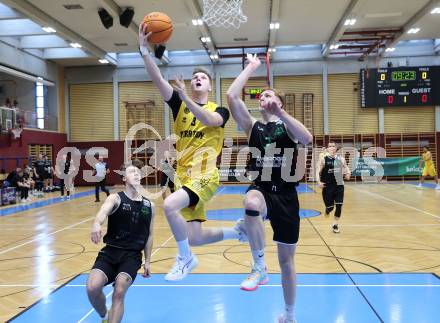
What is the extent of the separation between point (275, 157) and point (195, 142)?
2.39 feet

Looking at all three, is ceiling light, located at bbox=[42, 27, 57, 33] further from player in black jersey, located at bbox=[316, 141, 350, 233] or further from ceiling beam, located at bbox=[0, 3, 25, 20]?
player in black jersey, located at bbox=[316, 141, 350, 233]

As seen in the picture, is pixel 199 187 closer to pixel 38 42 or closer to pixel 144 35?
pixel 144 35

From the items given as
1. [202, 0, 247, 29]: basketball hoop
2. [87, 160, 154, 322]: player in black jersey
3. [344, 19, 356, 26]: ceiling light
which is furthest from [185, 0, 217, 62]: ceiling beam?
[87, 160, 154, 322]: player in black jersey

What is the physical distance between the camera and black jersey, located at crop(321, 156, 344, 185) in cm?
975

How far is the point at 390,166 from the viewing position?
22766mm

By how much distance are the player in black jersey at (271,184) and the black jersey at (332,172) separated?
5981mm

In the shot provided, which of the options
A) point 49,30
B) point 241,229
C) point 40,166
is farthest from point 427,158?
point 241,229

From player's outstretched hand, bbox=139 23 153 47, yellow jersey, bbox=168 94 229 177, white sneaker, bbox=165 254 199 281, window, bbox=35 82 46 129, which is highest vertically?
window, bbox=35 82 46 129

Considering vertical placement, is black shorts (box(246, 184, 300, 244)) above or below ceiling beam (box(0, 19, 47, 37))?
below

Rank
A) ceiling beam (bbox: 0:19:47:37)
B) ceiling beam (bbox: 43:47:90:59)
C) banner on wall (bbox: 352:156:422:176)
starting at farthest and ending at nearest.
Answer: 1. ceiling beam (bbox: 43:47:90:59)
2. banner on wall (bbox: 352:156:422:176)
3. ceiling beam (bbox: 0:19:47:37)

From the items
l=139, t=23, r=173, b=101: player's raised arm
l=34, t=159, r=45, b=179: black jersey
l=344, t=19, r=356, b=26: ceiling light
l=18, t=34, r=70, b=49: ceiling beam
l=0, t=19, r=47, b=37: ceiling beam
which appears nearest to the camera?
l=139, t=23, r=173, b=101: player's raised arm

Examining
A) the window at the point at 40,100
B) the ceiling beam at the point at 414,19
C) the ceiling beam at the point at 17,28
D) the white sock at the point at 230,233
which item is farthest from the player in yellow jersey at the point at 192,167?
the window at the point at 40,100

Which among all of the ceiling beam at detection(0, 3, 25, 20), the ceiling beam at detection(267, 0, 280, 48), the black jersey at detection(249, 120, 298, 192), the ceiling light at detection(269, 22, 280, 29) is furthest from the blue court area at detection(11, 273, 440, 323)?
the ceiling light at detection(269, 22, 280, 29)

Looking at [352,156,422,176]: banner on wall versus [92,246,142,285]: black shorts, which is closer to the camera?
[92,246,142,285]: black shorts
